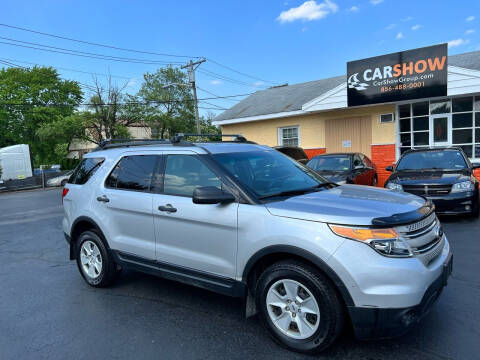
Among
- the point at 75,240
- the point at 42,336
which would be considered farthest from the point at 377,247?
the point at 75,240

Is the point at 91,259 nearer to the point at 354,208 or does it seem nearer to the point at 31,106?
the point at 354,208

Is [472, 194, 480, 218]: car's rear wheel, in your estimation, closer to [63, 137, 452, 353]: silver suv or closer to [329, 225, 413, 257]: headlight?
[63, 137, 452, 353]: silver suv

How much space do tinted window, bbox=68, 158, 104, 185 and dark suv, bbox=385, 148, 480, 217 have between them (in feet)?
16.3

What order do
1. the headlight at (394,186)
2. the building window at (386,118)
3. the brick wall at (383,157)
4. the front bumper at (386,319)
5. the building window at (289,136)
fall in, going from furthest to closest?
the building window at (289,136), the brick wall at (383,157), the building window at (386,118), the headlight at (394,186), the front bumper at (386,319)

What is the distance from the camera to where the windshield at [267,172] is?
3.38 metres

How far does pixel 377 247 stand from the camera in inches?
101

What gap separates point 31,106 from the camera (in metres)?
41.9

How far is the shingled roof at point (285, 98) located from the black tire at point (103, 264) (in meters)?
12.7

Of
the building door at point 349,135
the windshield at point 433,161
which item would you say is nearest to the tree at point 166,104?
the building door at point 349,135

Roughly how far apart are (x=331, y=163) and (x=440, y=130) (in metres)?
5.43

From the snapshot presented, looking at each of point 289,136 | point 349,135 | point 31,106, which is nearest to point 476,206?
point 349,135

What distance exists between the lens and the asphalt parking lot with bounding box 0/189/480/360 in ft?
9.53

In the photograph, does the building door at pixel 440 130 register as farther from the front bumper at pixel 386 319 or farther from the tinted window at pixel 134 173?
the tinted window at pixel 134 173

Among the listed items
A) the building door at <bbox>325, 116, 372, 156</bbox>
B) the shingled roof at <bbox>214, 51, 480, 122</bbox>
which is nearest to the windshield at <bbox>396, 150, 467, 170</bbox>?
the building door at <bbox>325, 116, 372, 156</bbox>
